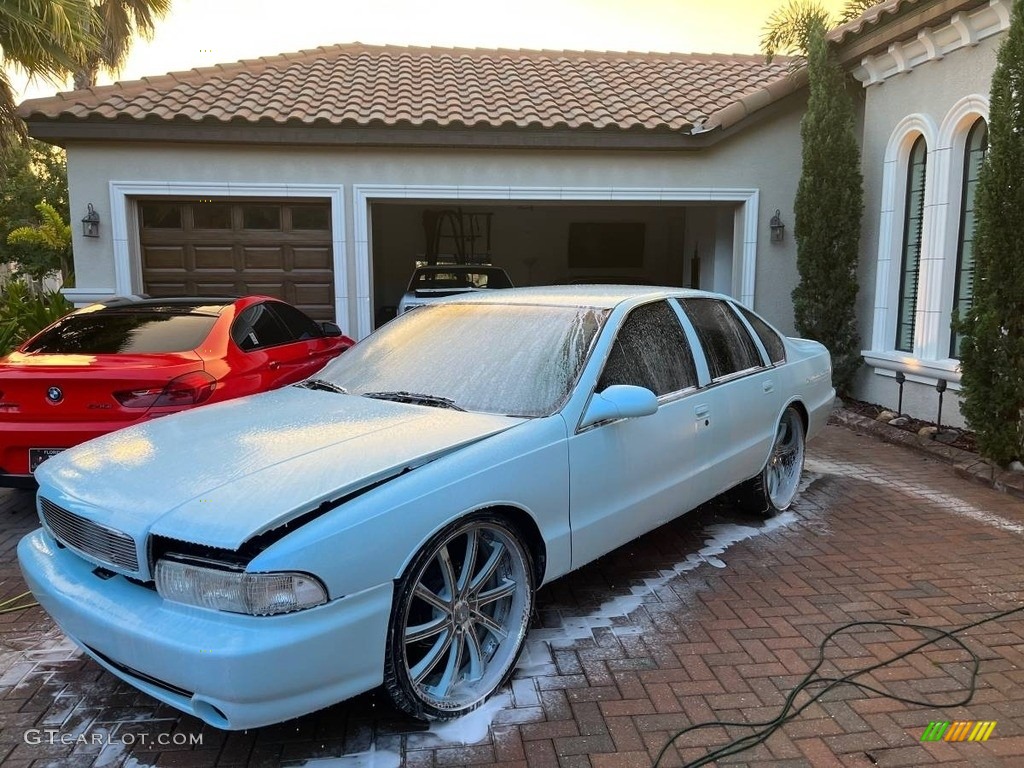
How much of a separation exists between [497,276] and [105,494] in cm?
1013

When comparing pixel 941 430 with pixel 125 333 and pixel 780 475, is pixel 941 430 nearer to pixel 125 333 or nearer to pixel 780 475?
pixel 780 475

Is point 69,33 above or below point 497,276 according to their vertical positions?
above

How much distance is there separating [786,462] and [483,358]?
2858mm

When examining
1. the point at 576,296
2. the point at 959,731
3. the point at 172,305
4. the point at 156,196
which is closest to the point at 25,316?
the point at 156,196

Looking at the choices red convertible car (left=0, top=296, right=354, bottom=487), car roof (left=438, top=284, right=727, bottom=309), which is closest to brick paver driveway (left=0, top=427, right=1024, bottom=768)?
red convertible car (left=0, top=296, right=354, bottom=487)

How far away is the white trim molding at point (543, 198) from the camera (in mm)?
9602

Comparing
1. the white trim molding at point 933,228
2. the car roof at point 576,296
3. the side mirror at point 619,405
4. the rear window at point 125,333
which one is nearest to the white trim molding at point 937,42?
the white trim molding at point 933,228

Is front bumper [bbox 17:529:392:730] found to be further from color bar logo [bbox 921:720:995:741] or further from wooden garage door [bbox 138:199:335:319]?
wooden garage door [bbox 138:199:335:319]

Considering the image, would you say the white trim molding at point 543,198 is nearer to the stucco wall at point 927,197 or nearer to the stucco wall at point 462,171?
the stucco wall at point 462,171

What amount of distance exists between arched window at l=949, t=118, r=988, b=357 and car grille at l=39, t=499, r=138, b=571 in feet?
24.5

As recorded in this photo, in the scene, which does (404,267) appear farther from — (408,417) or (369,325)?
(408,417)

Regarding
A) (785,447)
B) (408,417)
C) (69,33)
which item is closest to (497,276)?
(69,33)

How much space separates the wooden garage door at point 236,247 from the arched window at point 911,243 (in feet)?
22.9

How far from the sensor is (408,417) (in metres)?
3.21
